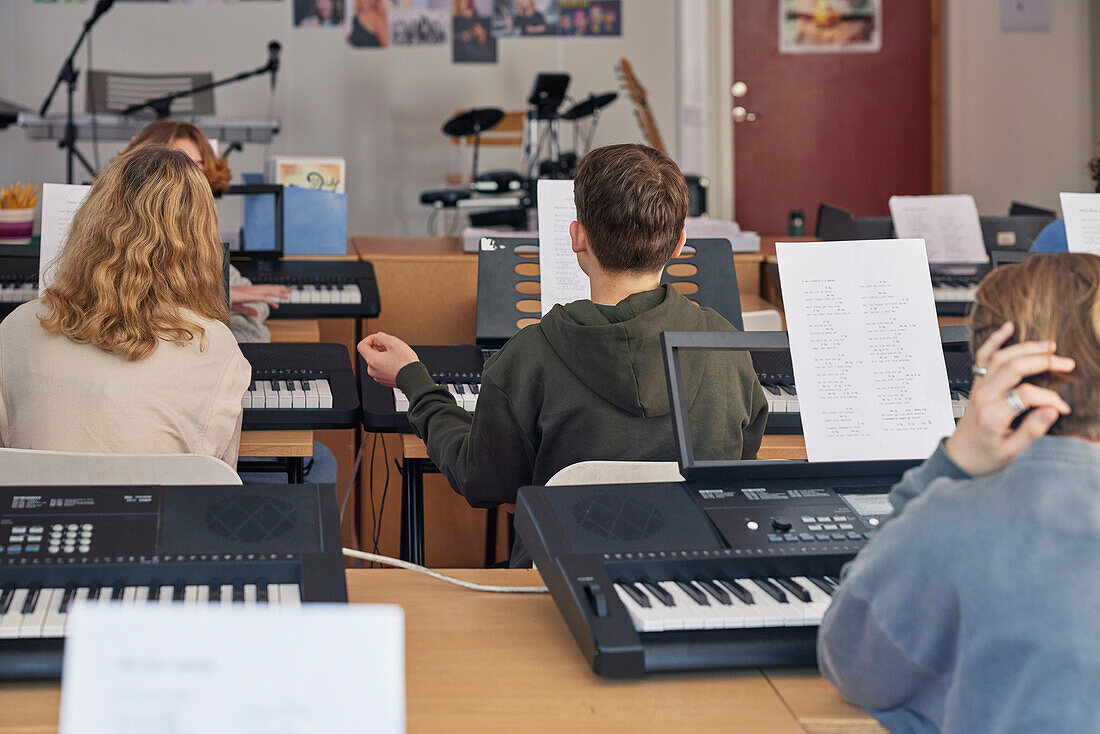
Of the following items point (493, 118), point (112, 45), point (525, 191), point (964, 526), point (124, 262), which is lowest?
point (964, 526)

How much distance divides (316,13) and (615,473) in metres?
6.58

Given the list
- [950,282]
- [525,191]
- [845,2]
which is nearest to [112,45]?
[525,191]

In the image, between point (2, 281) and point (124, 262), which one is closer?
point (124, 262)

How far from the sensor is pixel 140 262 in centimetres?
171

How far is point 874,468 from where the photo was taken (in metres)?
1.34

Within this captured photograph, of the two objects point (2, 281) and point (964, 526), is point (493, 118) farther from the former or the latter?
point (964, 526)

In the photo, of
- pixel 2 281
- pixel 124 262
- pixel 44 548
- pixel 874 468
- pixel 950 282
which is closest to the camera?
pixel 44 548

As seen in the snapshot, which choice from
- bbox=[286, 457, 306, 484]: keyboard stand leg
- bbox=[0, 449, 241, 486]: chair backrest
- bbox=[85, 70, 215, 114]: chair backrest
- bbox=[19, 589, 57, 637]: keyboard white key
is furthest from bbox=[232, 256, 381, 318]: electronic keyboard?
bbox=[85, 70, 215, 114]: chair backrest

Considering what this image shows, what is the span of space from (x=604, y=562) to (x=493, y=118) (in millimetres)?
5720

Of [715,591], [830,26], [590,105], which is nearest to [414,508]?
[715,591]

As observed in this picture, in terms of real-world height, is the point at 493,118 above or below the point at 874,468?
above

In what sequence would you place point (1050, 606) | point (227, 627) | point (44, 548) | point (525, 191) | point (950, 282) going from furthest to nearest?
1. point (525, 191)
2. point (950, 282)
3. point (44, 548)
4. point (1050, 606)
5. point (227, 627)

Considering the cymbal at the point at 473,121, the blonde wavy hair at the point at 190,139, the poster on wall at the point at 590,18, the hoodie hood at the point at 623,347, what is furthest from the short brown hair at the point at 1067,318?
the poster on wall at the point at 590,18

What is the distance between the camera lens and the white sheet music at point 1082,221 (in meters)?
2.50
